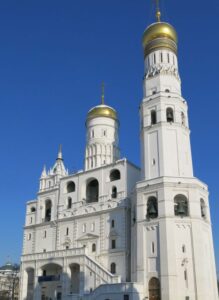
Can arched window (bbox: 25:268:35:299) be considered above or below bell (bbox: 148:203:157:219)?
below

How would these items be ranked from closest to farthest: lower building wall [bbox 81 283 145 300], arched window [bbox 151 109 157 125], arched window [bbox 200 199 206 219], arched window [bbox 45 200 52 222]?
lower building wall [bbox 81 283 145 300]
arched window [bbox 200 199 206 219]
arched window [bbox 151 109 157 125]
arched window [bbox 45 200 52 222]

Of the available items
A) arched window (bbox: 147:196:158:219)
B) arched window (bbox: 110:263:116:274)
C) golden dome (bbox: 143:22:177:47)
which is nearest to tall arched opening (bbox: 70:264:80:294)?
arched window (bbox: 110:263:116:274)

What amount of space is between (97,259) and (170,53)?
2432 centimetres

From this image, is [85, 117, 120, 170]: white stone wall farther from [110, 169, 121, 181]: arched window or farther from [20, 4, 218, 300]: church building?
[110, 169, 121, 181]: arched window

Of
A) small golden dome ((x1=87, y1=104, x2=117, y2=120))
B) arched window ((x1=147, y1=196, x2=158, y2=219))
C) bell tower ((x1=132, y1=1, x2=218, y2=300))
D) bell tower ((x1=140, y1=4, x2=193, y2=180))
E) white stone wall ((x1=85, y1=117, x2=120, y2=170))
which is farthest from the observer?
small golden dome ((x1=87, y1=104, x2=117, y2=120))

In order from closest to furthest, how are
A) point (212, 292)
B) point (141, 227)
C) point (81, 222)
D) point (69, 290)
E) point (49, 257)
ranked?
point (212, 292), point (141, 227), point (69, 290), point (49, 257), point (81, 222)

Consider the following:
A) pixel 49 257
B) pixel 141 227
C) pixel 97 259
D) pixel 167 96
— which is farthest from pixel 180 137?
pixel 49 257

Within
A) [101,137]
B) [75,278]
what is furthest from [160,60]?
[75,278]

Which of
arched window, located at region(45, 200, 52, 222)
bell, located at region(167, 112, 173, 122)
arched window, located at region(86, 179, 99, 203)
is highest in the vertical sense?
bell, located at region(167, 112, 173, 122)

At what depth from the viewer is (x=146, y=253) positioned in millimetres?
35594

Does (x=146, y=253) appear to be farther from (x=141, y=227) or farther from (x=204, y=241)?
(x=204, y=241)

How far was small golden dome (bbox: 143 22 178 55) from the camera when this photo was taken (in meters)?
45.2

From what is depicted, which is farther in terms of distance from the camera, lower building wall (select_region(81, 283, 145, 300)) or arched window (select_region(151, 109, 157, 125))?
arched window (select_region(151, 109, 157, 125))

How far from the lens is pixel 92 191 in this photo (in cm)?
4847
